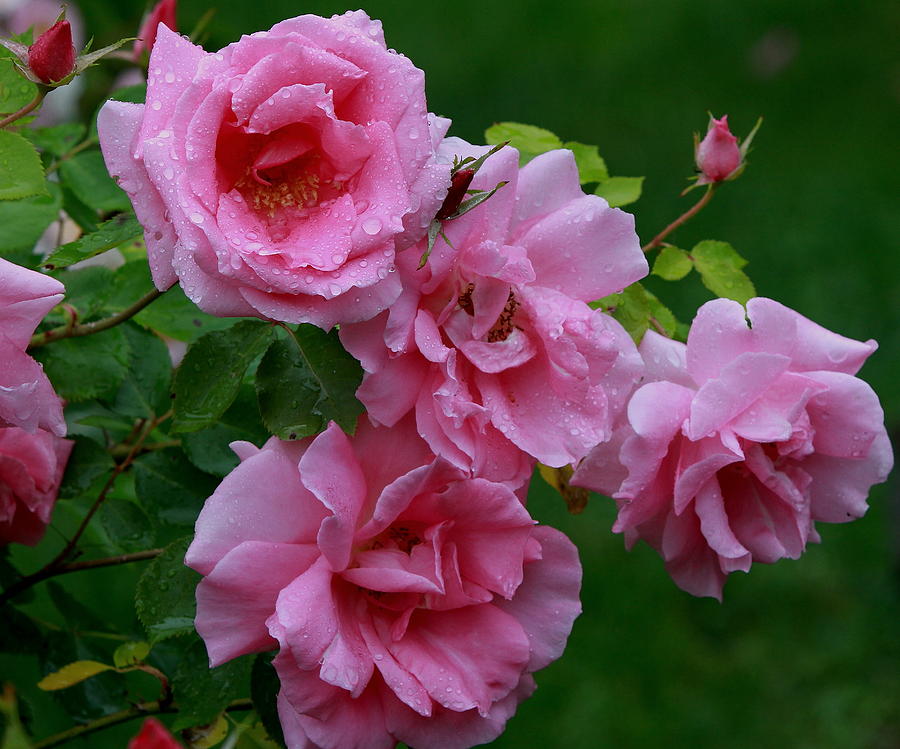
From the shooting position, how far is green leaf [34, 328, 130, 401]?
108 centimetres

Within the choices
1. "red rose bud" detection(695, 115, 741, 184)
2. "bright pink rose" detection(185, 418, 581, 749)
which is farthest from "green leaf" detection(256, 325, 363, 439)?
"red rose bud" detection(695, 115, 741, 184)

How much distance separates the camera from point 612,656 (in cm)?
304

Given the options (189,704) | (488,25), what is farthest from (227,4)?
(189,704)

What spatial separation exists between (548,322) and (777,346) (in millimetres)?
249

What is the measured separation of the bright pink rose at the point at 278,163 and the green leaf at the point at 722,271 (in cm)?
41

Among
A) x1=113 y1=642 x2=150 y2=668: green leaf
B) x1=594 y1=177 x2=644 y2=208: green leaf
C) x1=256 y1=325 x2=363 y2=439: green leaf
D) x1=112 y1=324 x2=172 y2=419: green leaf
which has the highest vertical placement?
x1=256 y1=325 x2=363 y2=439: green leaf

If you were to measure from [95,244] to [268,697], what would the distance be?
0.42 meters

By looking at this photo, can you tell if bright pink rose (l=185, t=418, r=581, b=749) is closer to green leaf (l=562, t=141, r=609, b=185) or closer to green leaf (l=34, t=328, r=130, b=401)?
green leaf (l=34, t=328, r=130, b=401)

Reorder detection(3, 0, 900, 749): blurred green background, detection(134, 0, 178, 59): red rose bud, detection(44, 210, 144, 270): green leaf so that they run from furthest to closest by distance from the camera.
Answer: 1. detection(3, 0, 900, 749): blurred green background
2. detection(134, 0, 178, 59): red rose bud
3. detection(44, 210, 144, 270): green leaf

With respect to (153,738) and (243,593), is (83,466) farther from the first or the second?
(153,738)

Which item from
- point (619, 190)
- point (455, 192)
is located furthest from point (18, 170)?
point (619, 190)

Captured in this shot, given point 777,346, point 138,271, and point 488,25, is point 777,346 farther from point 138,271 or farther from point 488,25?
point 488,25

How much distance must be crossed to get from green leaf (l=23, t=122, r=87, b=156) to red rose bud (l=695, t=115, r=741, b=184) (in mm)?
736

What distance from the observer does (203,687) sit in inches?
40.8
